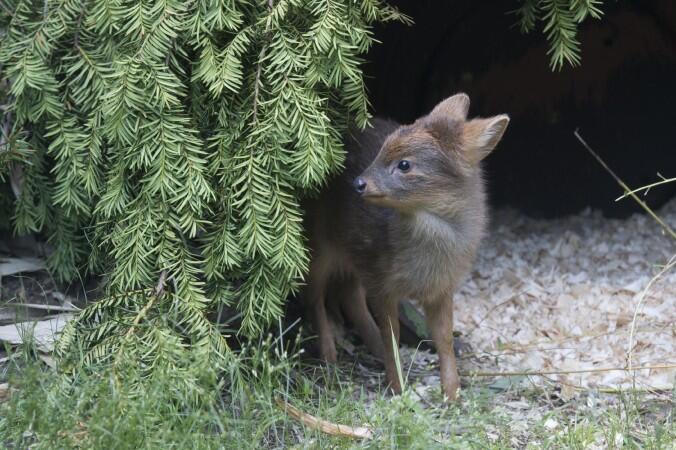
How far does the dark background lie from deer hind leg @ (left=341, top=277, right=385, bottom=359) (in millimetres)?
1571

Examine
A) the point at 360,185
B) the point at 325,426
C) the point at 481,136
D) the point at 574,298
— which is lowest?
the point at 574,298

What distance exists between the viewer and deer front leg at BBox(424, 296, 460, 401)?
450cm

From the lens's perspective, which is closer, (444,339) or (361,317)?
(444,339)

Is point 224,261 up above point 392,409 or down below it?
above

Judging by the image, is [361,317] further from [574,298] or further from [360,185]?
[360,185]

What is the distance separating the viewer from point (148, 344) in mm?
3691

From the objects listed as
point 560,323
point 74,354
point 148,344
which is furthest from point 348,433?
point 560,323

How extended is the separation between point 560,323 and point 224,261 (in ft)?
7.67

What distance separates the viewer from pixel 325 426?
3564 mm

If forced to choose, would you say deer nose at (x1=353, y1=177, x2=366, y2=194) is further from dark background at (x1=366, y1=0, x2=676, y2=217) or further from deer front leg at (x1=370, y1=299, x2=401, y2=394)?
dark background at (x1=366, y1=0, x2=676, y2=217)

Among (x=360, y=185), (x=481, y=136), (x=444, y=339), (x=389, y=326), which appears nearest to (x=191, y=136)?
(x=360, y=185)

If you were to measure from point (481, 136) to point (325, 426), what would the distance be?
55.9 inches

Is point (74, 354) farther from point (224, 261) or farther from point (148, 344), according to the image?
point (224, 261)

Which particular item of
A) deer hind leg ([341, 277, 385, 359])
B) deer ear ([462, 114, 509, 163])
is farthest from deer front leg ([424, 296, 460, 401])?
deer ear ([462, 114, 509, 163])
